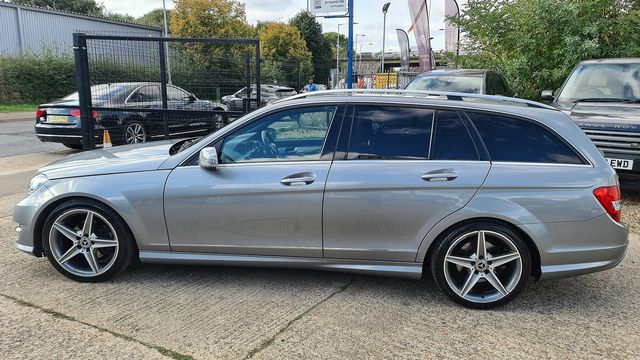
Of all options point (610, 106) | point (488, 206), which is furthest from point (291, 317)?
point (610, 106)

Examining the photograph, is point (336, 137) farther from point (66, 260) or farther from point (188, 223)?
point (66, 260)

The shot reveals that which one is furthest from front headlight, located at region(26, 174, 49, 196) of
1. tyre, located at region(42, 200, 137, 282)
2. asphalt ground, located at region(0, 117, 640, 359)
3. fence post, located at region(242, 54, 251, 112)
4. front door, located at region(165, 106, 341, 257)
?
fence post, located at region(242, 54, 251, 112)

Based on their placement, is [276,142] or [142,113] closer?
[276,142]

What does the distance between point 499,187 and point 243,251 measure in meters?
1.90

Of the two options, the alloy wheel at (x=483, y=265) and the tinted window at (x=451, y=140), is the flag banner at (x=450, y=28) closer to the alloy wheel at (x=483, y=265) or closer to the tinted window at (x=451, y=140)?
the tinted window at (x=451, y=140)

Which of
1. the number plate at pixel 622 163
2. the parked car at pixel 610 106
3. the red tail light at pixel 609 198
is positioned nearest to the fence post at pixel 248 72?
the parked car at pixel 610 106

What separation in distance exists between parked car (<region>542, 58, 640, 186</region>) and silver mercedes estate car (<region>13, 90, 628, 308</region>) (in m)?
3.33

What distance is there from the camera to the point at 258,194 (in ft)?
11.4

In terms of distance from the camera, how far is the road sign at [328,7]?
1264cm

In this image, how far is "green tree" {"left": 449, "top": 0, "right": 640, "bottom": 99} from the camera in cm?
998

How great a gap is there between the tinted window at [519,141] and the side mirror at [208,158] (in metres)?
1.89

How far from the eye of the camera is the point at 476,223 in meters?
3.37

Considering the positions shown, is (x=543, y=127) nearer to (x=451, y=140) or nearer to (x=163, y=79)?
(x=451, y=140)

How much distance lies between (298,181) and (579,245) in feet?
6.55
